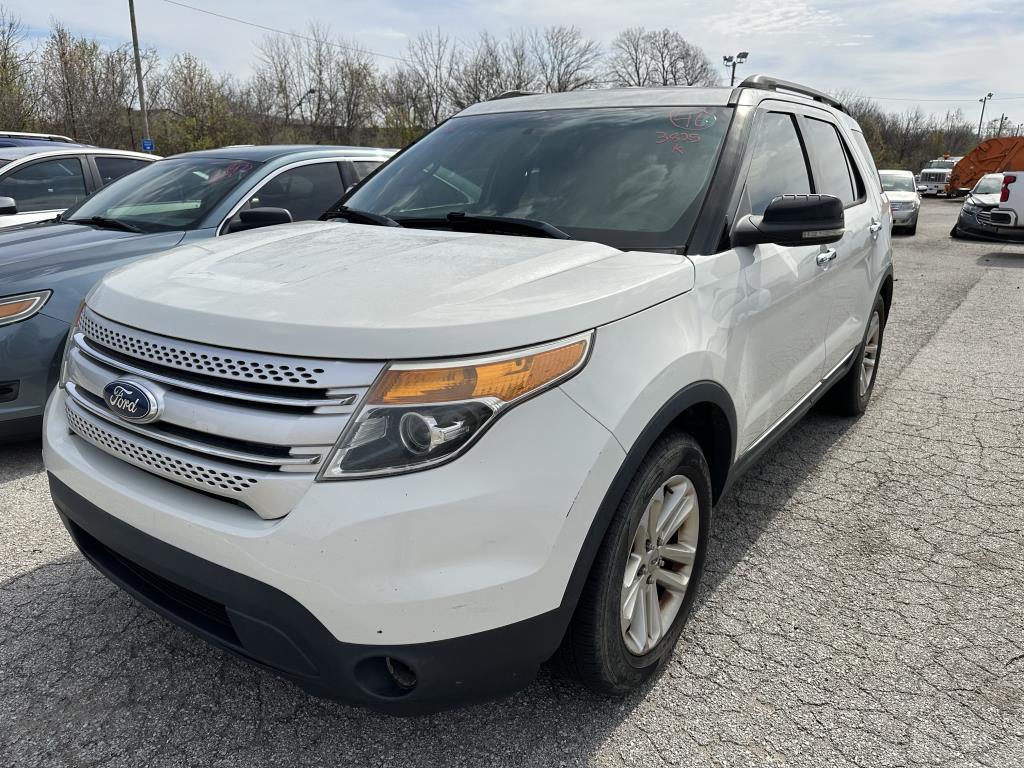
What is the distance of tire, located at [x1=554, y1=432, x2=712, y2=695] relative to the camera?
1.93m

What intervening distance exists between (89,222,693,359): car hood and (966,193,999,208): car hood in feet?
55.0

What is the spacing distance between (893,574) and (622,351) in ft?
6.04

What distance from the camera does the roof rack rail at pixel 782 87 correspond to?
→ 3.16 meters

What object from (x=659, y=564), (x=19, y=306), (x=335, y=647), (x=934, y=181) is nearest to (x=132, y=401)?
(x=335, y=647)

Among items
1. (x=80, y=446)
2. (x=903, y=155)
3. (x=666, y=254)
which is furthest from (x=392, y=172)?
(x=903, y=155)

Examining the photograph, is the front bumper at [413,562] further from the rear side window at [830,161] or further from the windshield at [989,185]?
the windshield at [989,185]

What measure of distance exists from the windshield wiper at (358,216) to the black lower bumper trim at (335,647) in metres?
1.53

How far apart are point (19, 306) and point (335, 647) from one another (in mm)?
3088

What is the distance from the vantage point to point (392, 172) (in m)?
3.44

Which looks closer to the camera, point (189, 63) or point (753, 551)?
point (753, 551)

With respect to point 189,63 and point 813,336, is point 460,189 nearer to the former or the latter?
point 813,336

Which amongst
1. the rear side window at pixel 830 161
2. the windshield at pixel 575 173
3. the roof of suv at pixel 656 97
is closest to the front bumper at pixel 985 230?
the rear side window at pixel 830 161

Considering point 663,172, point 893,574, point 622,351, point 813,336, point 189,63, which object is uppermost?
point 189,63

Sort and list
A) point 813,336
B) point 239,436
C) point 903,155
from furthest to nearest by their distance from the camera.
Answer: point 903,155, point 813,336, point 239,436
